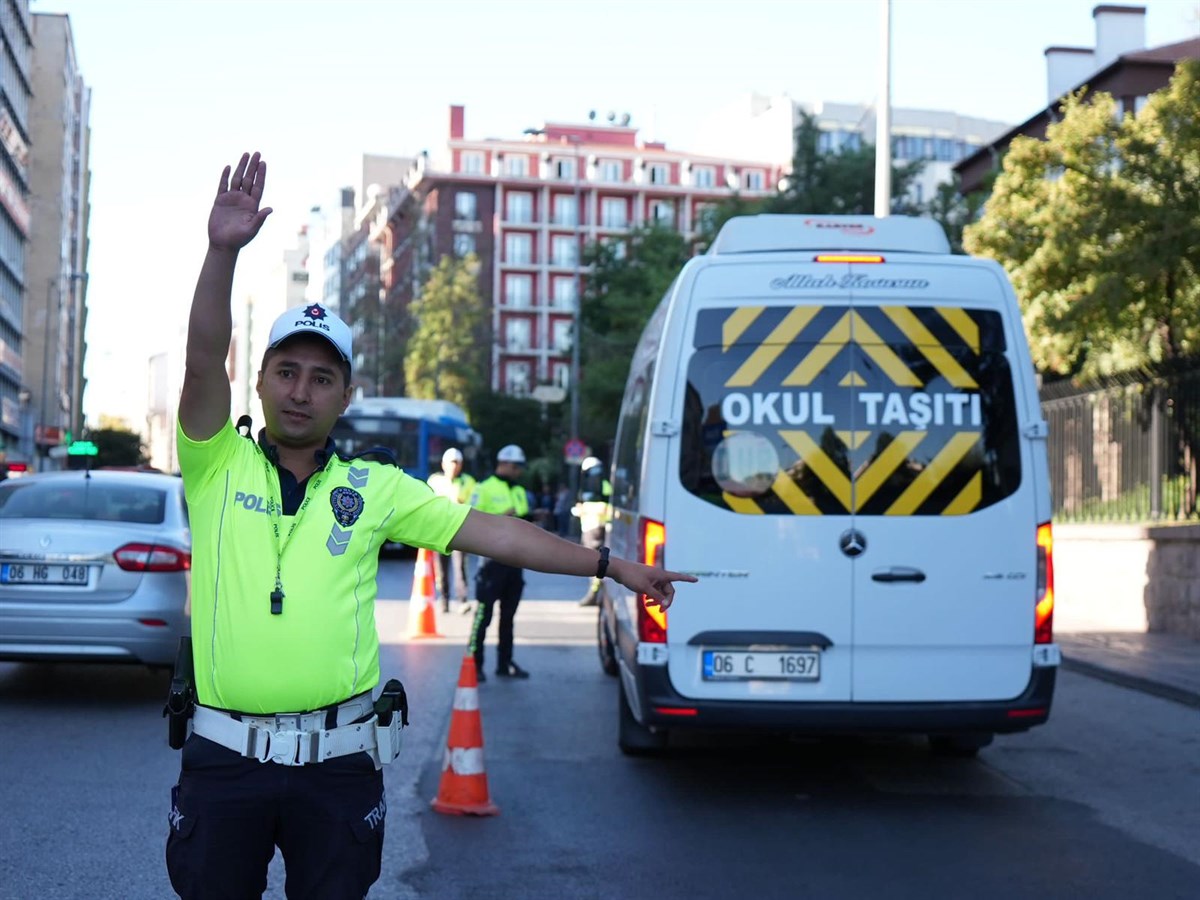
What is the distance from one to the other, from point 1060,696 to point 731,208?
105 ft

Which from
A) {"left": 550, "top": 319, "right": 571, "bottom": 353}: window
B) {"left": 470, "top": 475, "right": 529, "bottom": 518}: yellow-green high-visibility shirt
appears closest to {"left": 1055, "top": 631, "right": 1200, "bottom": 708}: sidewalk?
{"left": 470, "top": 475, "right": 529, "bottom": 518}: yellow-green high-visibility shirt

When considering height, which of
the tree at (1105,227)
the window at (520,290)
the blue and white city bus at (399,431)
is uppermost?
the window at (520,290)

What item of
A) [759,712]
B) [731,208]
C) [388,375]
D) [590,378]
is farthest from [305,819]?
[388,375]

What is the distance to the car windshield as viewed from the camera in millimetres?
10961

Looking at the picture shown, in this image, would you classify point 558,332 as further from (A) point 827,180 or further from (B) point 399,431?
(B) point 399,431

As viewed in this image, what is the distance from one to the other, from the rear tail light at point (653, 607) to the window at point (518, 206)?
95.2 metres

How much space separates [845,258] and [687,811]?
8.54 feet

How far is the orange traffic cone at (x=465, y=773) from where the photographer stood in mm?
7473

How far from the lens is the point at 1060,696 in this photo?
12.4 meters

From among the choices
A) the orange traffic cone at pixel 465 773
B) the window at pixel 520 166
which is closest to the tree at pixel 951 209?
the orange traffic cone at pixel 465 773

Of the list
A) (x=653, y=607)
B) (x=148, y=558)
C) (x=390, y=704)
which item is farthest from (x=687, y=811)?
(x=148, y=558)

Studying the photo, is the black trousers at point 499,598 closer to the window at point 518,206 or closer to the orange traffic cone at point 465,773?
the orange traffic cone at point 465,773

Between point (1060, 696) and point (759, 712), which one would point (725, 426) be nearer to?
point (759, 712)

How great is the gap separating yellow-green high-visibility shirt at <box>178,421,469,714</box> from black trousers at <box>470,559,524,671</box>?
30.6 feet
